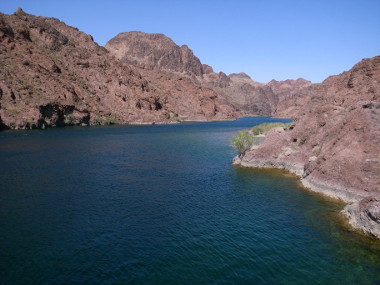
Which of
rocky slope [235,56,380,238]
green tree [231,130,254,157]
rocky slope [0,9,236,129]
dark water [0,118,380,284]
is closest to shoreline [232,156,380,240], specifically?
rocky slope [235,56,380,238]

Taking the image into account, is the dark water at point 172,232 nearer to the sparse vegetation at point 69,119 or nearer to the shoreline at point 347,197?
the shoreline at point 347,197

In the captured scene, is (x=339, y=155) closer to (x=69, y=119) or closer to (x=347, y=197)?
(x=347, y=197)

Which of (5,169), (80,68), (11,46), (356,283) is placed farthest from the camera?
(80,68)

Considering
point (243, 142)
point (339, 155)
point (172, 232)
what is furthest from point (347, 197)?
point (243, 142)

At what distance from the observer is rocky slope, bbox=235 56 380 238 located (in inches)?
1109

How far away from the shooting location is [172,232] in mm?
25297

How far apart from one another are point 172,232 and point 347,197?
20.6m

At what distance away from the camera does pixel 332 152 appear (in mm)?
37219

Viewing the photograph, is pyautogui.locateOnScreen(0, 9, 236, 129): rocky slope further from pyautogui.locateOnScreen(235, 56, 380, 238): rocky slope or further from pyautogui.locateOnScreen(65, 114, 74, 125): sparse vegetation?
pyautogui.locateOnScreen(235, 56, 380, 238): rocky slope

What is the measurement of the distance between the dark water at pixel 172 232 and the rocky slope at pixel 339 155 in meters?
2.22

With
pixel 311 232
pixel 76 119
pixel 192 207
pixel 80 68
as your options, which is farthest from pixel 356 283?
pixel 80 68

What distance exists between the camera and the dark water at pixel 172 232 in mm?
19219

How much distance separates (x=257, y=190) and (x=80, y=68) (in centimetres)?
17742

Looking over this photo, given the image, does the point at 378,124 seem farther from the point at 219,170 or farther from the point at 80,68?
the point at 80,68
